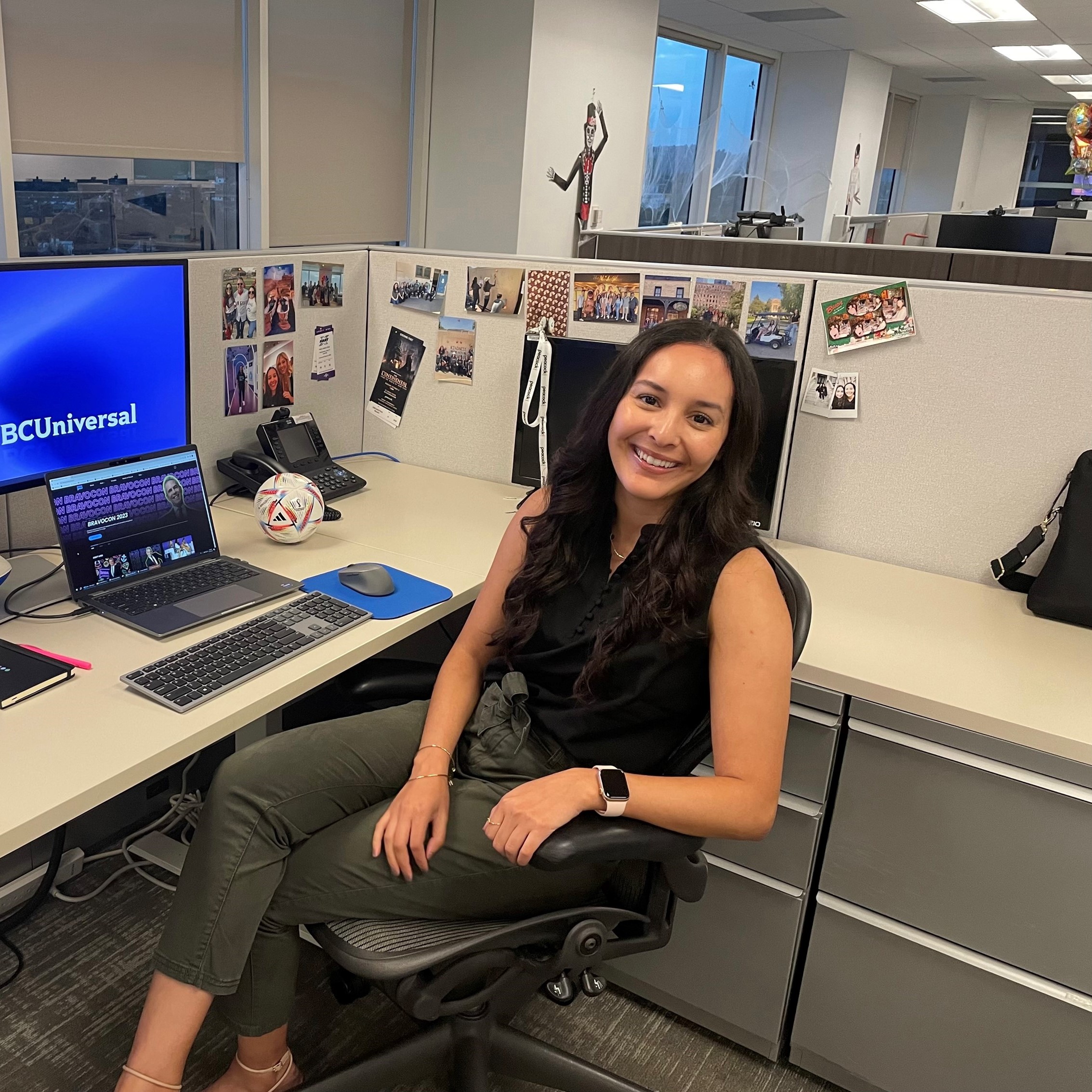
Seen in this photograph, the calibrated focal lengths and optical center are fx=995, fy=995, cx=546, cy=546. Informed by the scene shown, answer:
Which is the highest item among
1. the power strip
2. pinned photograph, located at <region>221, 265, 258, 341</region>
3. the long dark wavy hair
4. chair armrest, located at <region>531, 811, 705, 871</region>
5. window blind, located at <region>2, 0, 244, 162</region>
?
window blind, located at <region>2, 0, 244, 162</region>

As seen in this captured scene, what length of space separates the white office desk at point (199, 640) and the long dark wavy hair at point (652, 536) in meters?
0.22

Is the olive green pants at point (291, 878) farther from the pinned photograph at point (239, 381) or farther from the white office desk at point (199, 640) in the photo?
the pinned photograph at point (239, 381)

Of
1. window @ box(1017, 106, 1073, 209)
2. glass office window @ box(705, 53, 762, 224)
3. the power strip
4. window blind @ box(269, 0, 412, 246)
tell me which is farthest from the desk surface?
window @ box(1017, 106, 1073, 209)

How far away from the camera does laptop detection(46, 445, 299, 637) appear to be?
1392mm

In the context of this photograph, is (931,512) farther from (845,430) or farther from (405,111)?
(405,111)

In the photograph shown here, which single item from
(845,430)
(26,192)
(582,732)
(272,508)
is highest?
(26,192)

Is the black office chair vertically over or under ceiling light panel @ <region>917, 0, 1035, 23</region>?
under

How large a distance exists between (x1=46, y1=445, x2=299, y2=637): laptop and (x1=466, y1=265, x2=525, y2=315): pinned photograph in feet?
2.46

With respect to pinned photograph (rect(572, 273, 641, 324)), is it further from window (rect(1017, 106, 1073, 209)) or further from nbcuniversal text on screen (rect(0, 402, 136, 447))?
window (rect(1017, 106, 1073, 209))

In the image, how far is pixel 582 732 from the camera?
1.29 m

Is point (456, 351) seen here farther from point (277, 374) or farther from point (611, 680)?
point (611, 680)

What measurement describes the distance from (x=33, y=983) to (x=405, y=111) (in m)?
3.77

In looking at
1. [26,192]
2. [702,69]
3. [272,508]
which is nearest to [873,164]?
[702,69]

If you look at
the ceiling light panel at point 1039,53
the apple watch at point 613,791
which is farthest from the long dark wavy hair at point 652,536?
the ceiling light panel at point 1039,53
